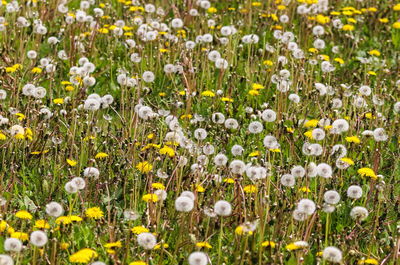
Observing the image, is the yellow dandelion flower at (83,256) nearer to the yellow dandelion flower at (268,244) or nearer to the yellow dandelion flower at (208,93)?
the yellow dandelion flower at (268,244)

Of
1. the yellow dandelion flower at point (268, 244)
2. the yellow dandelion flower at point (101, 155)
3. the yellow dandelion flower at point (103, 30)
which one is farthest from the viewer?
the yellow dandelion flower at point (103, 30)

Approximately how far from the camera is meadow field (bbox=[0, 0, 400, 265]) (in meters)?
2.70

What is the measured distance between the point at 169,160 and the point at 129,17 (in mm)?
2432

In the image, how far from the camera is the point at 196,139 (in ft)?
12.4

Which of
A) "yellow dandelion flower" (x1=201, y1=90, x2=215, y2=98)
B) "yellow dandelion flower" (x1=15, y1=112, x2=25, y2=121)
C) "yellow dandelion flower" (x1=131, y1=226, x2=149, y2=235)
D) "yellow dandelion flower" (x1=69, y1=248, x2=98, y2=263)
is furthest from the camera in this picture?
"yellow dandelion flower" (x1=201, y1=90, x2=215, y2=98)

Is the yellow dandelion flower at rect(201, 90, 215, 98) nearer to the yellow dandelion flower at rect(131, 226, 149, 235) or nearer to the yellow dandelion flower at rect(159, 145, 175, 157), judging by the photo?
the yellow dandelion flower at rect(159, 145, 175, 157)

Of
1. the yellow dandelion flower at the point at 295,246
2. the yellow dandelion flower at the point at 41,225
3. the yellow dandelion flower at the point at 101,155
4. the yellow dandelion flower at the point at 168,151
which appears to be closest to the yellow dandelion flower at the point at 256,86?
the yellow dandelion flower at the point at 168,151

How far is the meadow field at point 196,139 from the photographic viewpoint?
8.85 feet

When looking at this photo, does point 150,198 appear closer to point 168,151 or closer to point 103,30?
point 168,151

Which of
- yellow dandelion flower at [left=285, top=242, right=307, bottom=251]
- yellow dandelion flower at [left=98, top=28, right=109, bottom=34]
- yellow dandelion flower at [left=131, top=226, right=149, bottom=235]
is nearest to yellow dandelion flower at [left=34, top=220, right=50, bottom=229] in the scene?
yellow dandelion flower at [left=131, top=226, right=149, bottom=235]

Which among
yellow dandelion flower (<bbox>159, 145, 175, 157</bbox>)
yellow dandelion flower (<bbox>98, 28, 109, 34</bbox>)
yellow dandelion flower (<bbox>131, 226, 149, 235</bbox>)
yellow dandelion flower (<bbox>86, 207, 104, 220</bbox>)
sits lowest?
yellow dandelion flower (<bbox>86, 207, 104, 220</bbox>)

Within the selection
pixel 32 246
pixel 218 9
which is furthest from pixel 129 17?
pixel 32 246

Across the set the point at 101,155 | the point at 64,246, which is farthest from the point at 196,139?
the point at 64,246

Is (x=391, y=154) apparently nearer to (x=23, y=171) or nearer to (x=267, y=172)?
(x=267, y=172)
